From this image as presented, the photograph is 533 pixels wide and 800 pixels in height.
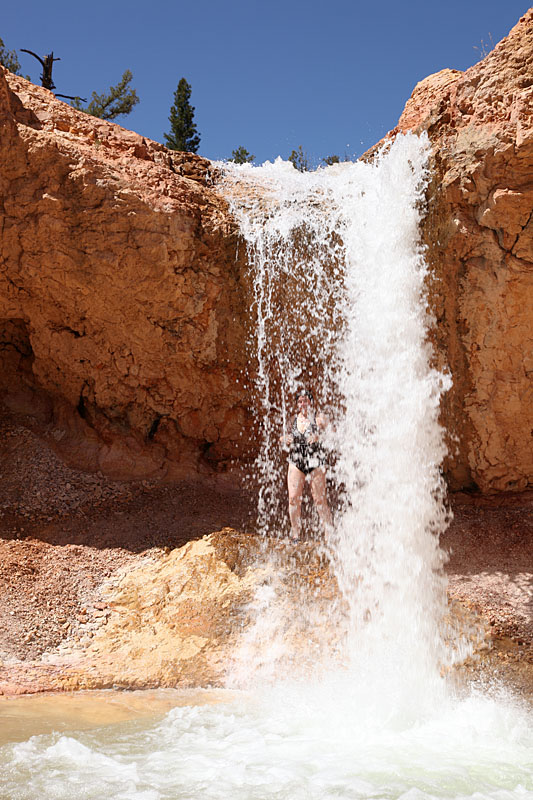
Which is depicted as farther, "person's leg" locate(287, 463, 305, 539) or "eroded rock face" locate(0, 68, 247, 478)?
"eroded rock face" locate(0, 68, 247, 478)

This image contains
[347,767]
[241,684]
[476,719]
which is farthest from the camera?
[241,684]

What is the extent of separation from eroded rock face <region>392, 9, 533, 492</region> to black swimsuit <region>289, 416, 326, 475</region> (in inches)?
62.2

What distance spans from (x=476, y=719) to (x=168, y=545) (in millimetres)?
3453

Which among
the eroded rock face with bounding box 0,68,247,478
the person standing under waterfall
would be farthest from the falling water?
the eroded rock face with bounding box 0,68,247,478

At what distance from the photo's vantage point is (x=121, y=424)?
7648 mm

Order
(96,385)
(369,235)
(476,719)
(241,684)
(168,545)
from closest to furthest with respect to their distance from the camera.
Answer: (476,719) → (241,684) → (168,545) → (369,235) → (96,385)

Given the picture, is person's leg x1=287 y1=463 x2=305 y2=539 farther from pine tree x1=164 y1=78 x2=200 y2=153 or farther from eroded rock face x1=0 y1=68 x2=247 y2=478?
pine tree x1=164 y1=78 x2=200 y2=153

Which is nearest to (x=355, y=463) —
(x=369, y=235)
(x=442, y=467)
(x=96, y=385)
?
(x=442, y=467)

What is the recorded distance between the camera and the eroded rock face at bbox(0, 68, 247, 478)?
6652 mm

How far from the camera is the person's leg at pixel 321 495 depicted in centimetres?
650

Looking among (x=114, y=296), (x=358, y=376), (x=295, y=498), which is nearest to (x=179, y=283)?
(x=114, y=296)

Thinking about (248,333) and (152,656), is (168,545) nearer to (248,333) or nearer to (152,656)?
(152,656)

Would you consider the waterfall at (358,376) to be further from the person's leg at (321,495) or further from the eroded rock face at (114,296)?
the eroded rock face at (114,296)

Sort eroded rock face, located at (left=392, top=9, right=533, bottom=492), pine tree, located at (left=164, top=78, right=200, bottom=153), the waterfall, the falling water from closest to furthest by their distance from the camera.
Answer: the falling water → the waterfall → eroded rock face, located at (left=392, top=9, right=533, bottom=492) → pine tree, located at (left=164, top=78, right=200, bottom=153)
